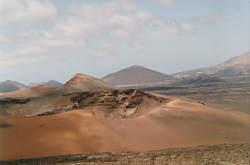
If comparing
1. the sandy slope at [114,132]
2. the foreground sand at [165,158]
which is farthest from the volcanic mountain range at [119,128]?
the foreground sand at [165,158]

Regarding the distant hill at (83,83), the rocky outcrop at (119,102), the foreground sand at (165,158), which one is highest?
the distant hill at (83,83)

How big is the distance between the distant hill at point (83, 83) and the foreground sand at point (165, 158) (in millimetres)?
51156

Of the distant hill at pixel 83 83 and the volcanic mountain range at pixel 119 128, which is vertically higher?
the distant hill at pixel 83 83

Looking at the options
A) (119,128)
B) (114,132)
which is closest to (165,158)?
(114,132)

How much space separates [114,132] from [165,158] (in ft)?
29.3

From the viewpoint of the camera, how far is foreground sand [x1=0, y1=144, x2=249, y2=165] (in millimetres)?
21250

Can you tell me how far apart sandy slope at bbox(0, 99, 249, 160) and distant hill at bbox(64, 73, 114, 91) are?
137ft

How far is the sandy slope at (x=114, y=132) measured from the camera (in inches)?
1117

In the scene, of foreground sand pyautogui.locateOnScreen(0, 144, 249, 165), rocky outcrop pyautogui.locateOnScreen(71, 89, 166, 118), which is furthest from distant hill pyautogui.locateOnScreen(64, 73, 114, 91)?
foreground sand pyautogui.locateOnScreen(0, 144, 249, 165)

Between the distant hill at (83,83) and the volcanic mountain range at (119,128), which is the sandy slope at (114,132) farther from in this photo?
the distant hill at (83,83)

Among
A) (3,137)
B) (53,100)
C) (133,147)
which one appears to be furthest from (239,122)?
(53,100)

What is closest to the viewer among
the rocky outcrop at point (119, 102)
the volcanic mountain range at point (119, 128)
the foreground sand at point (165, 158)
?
the foreground sand at point (165, 158)

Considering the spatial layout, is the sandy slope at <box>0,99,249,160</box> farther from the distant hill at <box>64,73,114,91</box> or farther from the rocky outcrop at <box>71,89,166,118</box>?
the distant hill at <box>64,73,114,91</box>

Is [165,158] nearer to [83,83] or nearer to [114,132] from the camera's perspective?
[114,132]
